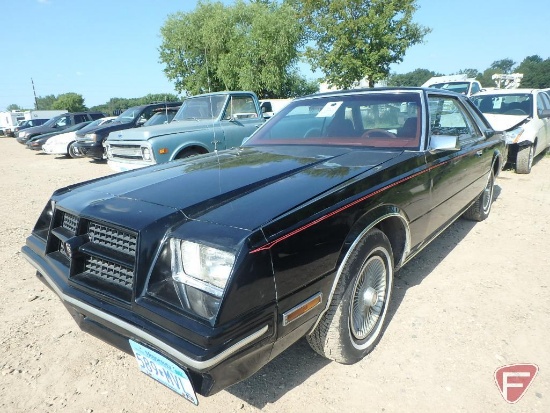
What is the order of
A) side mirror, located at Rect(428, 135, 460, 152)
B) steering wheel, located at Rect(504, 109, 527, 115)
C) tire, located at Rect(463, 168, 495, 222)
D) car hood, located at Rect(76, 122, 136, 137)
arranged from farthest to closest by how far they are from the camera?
car hood, located at Rect(76, 122, 136, 137), steering wheel, located at Rect(504, 109, 527, 115), tire, located at Rect(463, 168, 495, 222), side mirror, located at Rect(428, 135, 460, 152)

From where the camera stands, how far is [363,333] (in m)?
2.30

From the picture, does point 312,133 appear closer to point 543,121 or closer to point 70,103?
point 543,121

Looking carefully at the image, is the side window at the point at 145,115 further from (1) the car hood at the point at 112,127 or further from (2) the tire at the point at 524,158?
(2) the tire at the point at 524,158

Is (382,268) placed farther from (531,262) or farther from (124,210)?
(531,262)

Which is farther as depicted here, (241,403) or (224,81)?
(224,81)

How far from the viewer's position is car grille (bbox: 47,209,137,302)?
1.69 m

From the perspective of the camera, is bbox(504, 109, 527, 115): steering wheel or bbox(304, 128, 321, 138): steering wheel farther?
bbox(504, 109, 527, 115): steering wheel

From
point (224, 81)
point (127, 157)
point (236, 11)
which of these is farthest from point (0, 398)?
point (236, 11)

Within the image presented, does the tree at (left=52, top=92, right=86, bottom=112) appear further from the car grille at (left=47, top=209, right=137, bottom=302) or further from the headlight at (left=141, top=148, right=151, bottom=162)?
the car grille at (left=47, top=209, right=137, bottom=302)

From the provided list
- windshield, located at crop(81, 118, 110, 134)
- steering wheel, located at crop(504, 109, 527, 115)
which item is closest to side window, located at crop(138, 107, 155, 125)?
windshield, located at crop(81, 118, 110, 134)

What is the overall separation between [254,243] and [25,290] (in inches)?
113

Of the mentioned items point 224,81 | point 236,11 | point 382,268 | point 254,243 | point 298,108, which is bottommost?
point 382,268

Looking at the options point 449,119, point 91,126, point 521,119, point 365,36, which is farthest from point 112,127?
point 365,36

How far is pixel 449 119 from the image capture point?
376 cm
